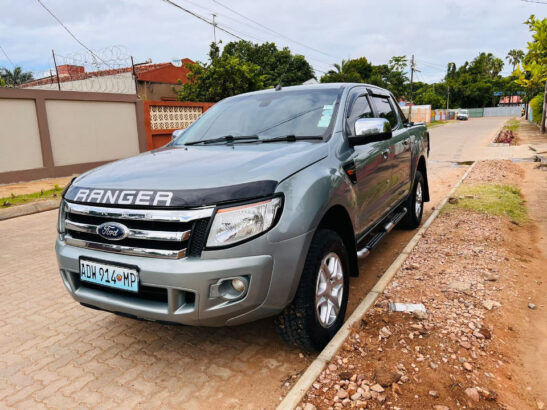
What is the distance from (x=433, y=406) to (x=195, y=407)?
128cm

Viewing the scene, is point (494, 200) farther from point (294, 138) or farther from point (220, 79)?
point (220, 79)

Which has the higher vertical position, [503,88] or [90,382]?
[503,88]

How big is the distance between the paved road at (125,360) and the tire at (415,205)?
6.04 feet

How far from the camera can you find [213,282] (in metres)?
2.12

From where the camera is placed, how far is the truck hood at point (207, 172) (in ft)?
7.16

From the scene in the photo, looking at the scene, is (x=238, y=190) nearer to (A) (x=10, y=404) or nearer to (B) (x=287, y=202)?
(B) (x=287, y=202)

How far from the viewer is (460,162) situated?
1338 centimetres

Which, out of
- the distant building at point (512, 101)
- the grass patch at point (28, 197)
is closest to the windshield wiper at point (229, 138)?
the grass patch at point (28, 197)

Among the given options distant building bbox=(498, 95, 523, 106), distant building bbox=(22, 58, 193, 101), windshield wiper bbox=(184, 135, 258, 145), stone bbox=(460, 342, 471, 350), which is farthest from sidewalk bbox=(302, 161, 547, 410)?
distant building bbox=(498, 95, 523, 106)

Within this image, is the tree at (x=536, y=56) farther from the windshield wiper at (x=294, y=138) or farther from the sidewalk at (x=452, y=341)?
the windshield wiper at (x=294, y=138)

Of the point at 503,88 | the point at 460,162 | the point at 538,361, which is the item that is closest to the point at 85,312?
the point at 538,361

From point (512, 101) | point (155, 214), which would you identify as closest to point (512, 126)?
point (155, 214)

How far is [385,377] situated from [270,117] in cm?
216

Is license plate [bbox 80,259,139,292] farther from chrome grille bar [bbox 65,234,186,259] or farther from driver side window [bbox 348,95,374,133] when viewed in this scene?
driver side window [bbox 348,95,374,133]
